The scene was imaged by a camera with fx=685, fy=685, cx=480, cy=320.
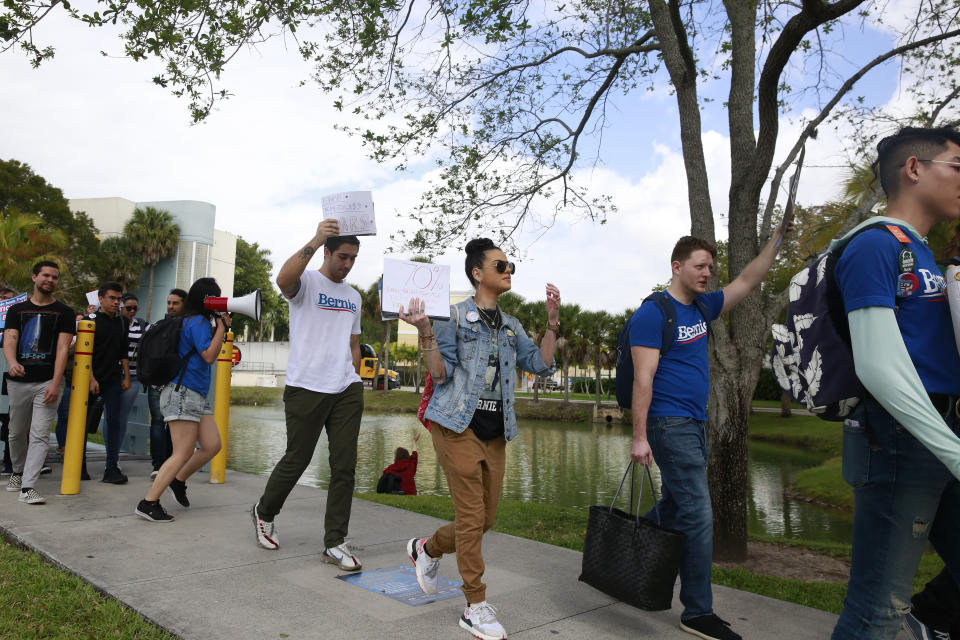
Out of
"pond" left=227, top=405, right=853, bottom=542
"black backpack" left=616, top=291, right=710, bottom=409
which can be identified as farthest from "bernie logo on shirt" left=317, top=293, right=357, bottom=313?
"pond" left=227, top=405, right=853, bottom=542

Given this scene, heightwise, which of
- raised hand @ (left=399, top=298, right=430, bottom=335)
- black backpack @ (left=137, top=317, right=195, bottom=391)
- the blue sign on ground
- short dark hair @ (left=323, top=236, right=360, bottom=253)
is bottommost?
the blue sign on ground

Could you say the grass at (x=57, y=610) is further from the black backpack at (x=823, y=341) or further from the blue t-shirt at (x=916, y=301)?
the blue t-shirt at (x=916, y=301)

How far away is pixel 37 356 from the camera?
20.5ft

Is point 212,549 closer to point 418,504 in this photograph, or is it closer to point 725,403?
point 418,504

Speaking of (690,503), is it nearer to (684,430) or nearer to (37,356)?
(684,430)

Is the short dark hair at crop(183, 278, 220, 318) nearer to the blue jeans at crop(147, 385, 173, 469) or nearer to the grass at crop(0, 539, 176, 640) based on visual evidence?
the blue jeans at crop(147, 385, 173, 469)

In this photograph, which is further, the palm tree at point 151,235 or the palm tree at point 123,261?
the palm tree at point 151,235

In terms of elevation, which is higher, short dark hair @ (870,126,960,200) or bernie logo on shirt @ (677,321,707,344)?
short dark hair @ (870,126,960,200)

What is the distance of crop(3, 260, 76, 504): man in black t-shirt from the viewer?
6148 mm

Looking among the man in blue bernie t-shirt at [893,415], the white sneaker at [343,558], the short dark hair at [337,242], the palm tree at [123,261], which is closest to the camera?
the man in blue bernie t-shirt at [893,415]

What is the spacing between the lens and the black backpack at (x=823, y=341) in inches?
92.8

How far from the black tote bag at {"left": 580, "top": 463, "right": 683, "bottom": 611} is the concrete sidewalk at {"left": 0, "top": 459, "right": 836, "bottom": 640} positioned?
1.07 feet

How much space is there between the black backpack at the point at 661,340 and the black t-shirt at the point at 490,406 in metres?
0.65

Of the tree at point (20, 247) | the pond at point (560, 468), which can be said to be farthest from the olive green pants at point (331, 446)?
the tree at point (20, 247)
